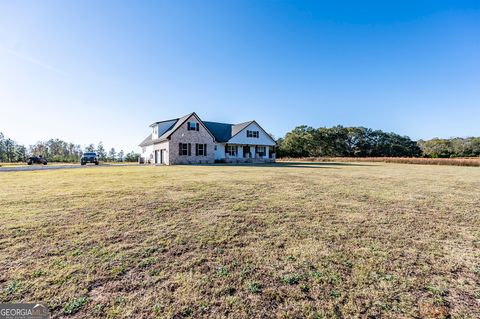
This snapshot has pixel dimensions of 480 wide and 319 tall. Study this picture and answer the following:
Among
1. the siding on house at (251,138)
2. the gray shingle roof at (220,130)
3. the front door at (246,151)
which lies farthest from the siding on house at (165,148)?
the front door at (246,151)

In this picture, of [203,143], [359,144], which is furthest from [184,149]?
[359,144]

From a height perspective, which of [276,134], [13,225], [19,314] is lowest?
[19,314]

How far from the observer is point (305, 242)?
3512mm

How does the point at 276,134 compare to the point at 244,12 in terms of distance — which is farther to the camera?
the point at 276,134

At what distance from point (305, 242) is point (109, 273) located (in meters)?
2.85

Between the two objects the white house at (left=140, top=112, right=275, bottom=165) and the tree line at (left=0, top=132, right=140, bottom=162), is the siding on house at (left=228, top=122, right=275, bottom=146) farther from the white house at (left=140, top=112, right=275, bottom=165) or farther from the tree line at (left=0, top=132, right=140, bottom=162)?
the tree line at (left=0, top=132, right=140, bottom=162)

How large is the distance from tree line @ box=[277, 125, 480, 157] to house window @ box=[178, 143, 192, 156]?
30070mm

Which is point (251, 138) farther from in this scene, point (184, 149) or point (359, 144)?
→ point (359, 144)

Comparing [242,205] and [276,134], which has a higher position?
[276,134]

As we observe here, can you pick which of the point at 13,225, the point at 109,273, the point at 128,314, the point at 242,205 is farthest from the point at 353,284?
the point at 13,225

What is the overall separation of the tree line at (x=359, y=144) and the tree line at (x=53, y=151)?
3802 centimetres

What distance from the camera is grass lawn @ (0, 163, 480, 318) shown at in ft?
6.93

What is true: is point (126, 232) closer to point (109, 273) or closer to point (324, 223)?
point (109, 273)
